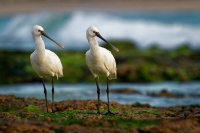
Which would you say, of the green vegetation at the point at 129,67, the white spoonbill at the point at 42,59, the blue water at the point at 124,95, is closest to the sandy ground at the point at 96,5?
the green vegetation at the point at 129,67

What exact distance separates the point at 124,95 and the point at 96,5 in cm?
4730

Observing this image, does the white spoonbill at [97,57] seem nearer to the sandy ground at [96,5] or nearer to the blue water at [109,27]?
the blue water at [109,27]

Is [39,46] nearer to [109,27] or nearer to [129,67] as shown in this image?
[129,67]

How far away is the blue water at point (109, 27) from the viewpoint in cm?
4334

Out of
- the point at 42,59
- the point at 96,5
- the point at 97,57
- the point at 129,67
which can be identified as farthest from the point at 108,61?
the point at 96,5

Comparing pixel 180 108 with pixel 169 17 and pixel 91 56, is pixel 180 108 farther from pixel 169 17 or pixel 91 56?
pixel 169 17

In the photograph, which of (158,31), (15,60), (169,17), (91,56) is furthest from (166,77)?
(169,17)

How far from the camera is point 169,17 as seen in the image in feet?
185

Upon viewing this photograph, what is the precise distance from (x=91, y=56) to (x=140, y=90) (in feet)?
27.9

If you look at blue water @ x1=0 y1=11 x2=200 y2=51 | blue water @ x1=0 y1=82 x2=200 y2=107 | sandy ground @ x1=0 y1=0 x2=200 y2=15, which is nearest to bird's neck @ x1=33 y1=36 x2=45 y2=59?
blue water @ x1=0 y1=82 x2=200 y2=107

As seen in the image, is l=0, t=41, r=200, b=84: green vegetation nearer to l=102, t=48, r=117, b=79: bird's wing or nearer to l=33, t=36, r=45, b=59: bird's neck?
l=102, t=48, r=117, b=79: bird's wing

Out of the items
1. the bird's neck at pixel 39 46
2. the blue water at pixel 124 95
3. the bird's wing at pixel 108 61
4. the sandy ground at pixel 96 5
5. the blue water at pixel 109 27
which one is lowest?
the blue water at pixel 124 95

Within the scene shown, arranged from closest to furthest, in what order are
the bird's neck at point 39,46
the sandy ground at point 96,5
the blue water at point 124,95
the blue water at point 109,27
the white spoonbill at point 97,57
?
1. the white spoonbill at point 97,57
2. the bird's neck at point 39,46
3. the blue water at point 124,95
4. the blue water at point 109,27
5. the sandy ground at point 96,5

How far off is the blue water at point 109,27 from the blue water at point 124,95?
14624mm
